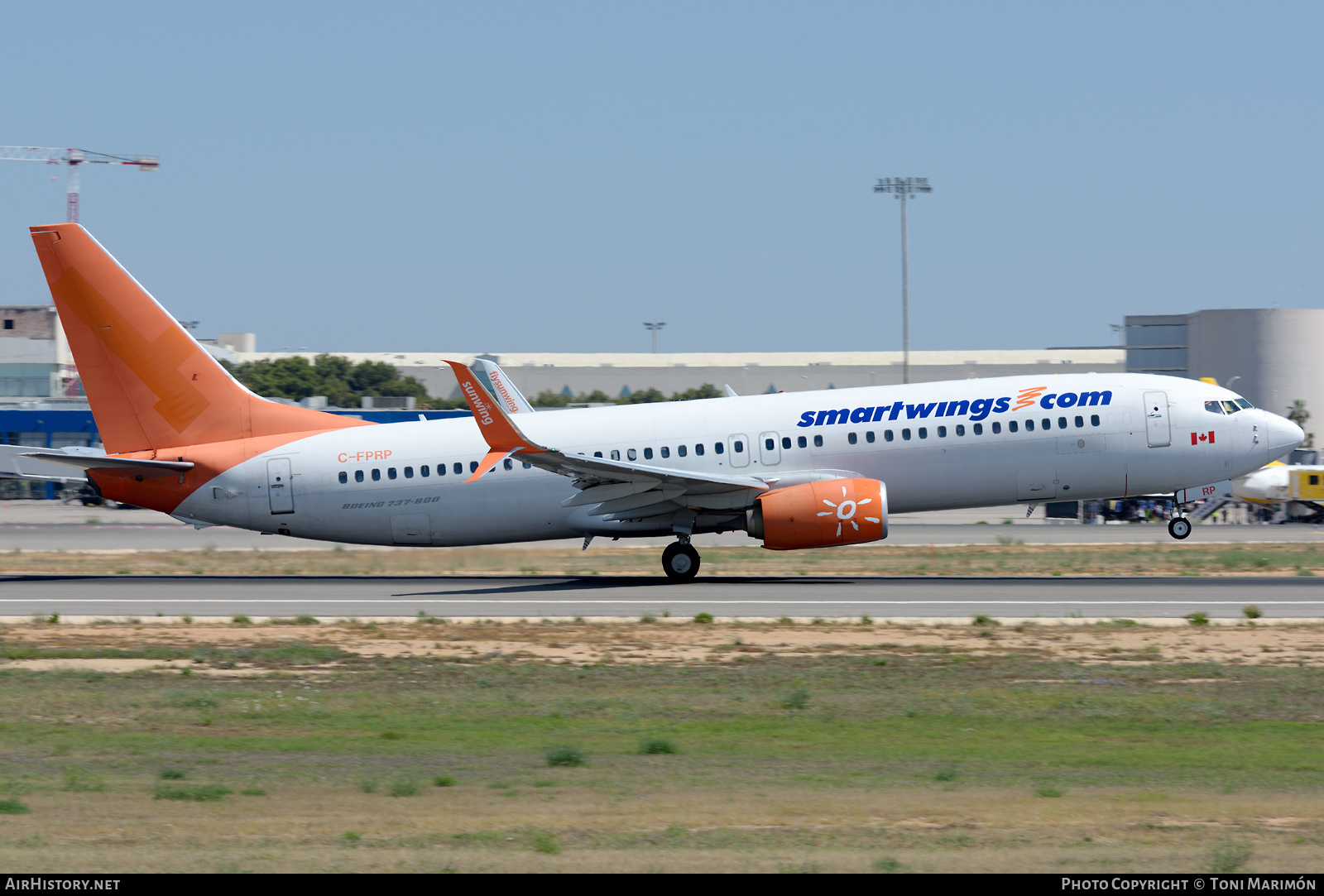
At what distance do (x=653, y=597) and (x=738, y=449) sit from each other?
4.62 m

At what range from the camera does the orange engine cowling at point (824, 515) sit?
2866 cm

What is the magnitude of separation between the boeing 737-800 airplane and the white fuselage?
4 centimetres

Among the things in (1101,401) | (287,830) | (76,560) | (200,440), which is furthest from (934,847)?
(76,560)

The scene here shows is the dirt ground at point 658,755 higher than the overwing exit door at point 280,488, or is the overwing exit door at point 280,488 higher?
the overwing exit door at point 280,488

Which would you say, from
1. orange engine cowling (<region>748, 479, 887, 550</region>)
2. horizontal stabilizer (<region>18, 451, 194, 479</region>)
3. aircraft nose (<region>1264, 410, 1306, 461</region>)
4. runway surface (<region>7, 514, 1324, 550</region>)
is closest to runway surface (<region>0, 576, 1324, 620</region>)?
orange engine cowling (<region>748, 479, 887, 550</region>)

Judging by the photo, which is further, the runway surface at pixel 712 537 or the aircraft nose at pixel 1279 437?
the runway surface at pixel 712 537

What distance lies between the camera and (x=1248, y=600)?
26.5m

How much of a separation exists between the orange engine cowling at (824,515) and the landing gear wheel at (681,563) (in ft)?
8.17

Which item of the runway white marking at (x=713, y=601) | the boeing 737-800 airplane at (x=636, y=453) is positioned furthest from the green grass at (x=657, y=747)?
the boeing 737-800 airplane at (x=636, y=453)

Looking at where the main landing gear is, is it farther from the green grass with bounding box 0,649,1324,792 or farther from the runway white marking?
the green grass with bounding box 0,649,1324,792

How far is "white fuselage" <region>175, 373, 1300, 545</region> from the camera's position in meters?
30.1

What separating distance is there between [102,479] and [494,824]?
953 inches

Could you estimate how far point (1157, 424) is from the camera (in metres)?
30.1

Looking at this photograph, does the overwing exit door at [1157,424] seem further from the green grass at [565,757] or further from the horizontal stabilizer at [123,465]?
the horizontal stabilizer at [123,465]
